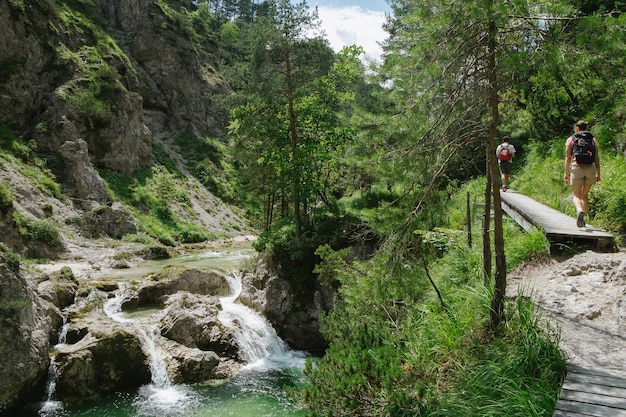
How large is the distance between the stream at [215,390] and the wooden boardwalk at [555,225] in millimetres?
5423

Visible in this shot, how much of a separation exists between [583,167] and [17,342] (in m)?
12.0

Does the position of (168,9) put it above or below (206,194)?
above

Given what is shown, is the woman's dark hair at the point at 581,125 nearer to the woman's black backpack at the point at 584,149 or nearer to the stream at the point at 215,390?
the woman's black backpack at the point at 584,149

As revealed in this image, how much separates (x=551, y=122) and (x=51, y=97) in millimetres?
31860

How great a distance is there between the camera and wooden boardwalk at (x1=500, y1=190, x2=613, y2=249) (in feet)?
20.9

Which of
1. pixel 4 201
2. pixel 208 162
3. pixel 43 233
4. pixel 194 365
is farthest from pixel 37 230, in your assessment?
pixel 208 162

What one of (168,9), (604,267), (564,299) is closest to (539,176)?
(604,267)

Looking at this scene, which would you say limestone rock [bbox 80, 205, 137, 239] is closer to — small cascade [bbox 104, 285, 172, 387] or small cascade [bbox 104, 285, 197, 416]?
small cascade [bbox 104, 285, 172, 387]

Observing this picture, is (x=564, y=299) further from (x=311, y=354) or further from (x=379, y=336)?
(x=311, y=354)

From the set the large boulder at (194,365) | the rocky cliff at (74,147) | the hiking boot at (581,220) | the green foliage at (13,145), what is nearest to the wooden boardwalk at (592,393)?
the hiking boot at (581,220)

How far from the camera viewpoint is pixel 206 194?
4116 cm

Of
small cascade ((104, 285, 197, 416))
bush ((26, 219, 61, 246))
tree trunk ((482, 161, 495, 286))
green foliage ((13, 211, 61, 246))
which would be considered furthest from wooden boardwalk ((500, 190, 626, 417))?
bush ((26, 219, 61, 246))

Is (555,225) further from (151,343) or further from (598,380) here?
(151,343)

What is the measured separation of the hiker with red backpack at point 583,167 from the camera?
23.0 ft
